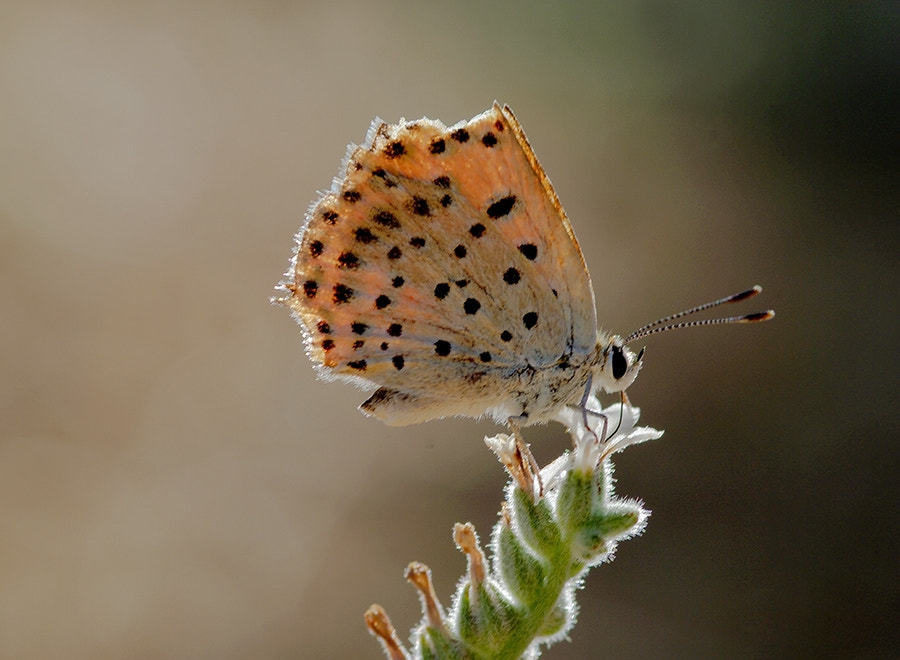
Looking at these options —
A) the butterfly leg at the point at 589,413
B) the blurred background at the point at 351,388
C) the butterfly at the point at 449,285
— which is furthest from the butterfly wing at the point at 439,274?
the blurred background at the point at 351,388

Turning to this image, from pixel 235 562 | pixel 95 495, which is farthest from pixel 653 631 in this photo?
pixel 95 495

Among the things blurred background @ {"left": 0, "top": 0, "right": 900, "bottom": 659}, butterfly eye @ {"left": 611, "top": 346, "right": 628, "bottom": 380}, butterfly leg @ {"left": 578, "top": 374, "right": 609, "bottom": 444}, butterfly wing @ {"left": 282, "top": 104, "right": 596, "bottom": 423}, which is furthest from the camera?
blurred background @ {"left": 0, "top": 0, "right": 900, "bottom": 659}

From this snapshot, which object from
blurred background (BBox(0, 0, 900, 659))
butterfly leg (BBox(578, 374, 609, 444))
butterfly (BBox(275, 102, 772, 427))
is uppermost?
blurred background (BBox(0, 0, 900, 659))

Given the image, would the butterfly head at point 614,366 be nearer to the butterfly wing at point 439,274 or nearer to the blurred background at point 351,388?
the butterfly wing at point 439,274

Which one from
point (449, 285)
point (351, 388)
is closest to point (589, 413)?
point (449, 285)

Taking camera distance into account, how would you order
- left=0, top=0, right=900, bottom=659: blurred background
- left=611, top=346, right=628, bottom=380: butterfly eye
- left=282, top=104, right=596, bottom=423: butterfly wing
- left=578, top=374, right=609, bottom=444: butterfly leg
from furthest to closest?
1. left=0, top=0, right=900, bottom=659: blurred background
2. left=611, top=346, right=628, bottom=380: butterfly eye
3. left=282, top=104, right=596, bottom=423: butterfly wing
4. left=578, top=374, right=609, bottom=444: butterfly leg

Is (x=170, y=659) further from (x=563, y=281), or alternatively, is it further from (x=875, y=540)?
(x=875, y=540)

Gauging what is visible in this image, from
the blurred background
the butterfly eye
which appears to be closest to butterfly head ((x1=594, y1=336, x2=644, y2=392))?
the butterfly eye

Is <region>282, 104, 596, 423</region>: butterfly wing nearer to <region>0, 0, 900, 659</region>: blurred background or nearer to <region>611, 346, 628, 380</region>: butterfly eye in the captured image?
<region>611, 346, 628, 380</region>: butterfly eye
